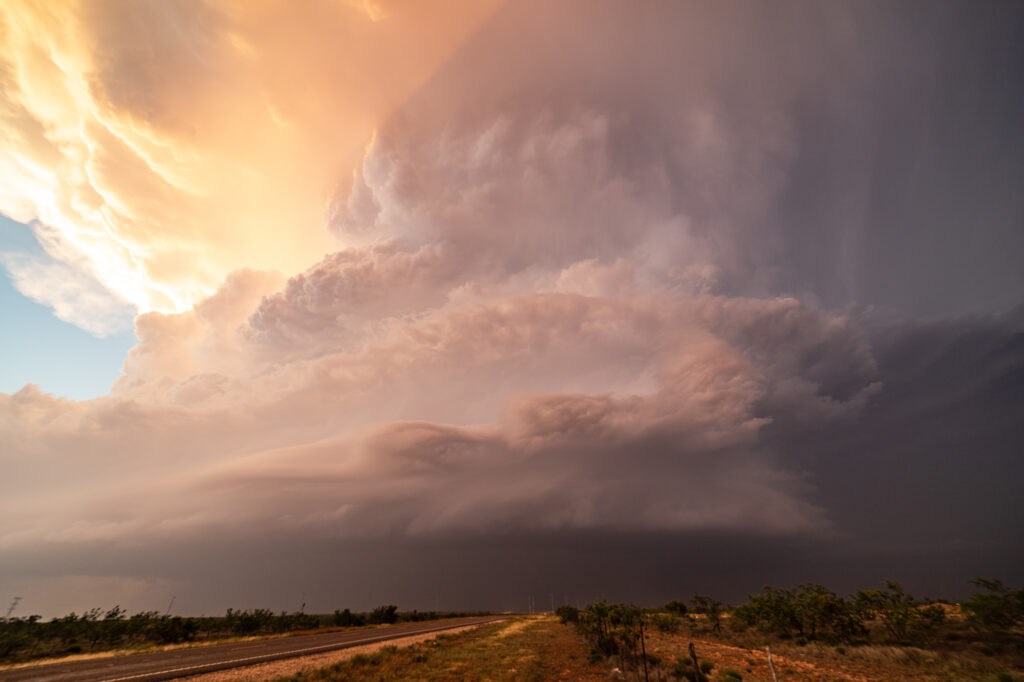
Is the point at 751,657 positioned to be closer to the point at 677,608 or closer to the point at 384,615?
the point at 677,608

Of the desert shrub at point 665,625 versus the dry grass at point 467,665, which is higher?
the dry grass at point 467,665

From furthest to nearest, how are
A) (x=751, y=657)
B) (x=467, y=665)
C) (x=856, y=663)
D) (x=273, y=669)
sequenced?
1. (x=751, y=657)
2. (x=856, y=663)
3. (x=467, y=665)
4. (x=273, y=669)

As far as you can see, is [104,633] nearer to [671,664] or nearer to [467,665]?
[467,665]

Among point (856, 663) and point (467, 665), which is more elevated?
point (467, 665)

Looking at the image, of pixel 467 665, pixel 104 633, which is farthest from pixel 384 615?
pixel 467 665

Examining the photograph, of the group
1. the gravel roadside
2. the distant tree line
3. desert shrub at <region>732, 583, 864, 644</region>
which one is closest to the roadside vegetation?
the gravel roadside

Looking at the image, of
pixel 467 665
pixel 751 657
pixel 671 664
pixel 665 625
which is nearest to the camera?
pixel 671 664

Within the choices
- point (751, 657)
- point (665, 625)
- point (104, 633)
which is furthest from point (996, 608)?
point (104, 633)

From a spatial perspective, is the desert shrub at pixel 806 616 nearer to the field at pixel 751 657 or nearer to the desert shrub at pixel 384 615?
the field at pixel 751 657

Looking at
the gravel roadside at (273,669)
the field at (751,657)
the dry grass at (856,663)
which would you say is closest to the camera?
the gravel roadside at (273,669)

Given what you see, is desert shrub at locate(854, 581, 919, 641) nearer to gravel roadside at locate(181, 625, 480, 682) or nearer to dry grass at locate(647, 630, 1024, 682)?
dry grass at locate(647, 630, 1024, 682)

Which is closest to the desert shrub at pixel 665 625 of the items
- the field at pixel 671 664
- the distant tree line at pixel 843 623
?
the distant tree line at pixel 843 623

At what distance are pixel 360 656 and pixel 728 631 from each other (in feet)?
205

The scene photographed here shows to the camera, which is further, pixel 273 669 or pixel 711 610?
pixel 711 610
